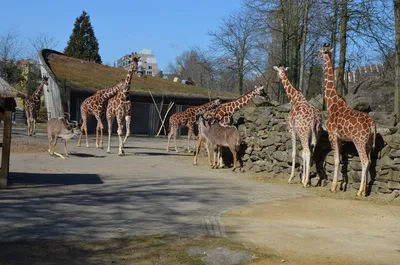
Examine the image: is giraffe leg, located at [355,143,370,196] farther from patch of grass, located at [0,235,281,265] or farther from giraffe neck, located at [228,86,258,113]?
giraffe neck, located at [228,86,258,113]

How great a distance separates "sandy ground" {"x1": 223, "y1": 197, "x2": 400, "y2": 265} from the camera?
27.1 ft

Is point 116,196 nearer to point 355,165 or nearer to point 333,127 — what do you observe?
point 333,127

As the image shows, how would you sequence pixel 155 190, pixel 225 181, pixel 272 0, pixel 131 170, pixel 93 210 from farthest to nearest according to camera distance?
pixel 272 0 → pixel 131 170 → pixel 225 181 → pixel 155 190 → pixel 93 210

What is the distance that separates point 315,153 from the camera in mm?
15875

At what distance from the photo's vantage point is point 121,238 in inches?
332

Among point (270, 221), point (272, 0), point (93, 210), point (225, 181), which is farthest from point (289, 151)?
point (272, 0)

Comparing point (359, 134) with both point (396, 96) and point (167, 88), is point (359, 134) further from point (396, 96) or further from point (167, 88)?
point (167, 88)

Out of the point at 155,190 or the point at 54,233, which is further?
the point at 155,190

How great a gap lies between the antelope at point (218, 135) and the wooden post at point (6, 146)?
7.52m

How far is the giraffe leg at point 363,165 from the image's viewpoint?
534 inches

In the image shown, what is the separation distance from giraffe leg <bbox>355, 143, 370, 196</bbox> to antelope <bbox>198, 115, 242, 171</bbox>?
16.7 feet

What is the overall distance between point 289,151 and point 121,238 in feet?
30.1

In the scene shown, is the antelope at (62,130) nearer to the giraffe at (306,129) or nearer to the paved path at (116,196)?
the paved path at (116,196)

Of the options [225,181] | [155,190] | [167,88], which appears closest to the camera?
[155,190]
